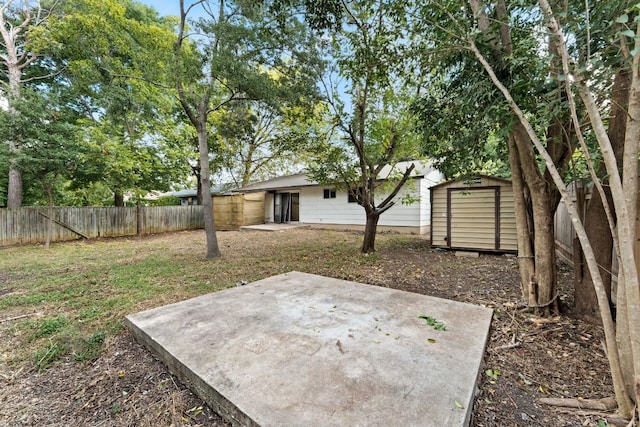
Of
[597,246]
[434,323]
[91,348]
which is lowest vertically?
[91,348]

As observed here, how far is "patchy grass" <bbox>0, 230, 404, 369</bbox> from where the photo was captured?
8.46ft

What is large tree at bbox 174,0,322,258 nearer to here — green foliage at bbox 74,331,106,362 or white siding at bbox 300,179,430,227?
green foliage at bbox 74,331,106,362

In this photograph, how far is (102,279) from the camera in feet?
14.9

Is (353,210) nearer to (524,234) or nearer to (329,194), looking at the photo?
(329,194)

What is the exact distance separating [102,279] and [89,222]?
22.8ft

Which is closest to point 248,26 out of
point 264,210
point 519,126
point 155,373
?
point 519,126

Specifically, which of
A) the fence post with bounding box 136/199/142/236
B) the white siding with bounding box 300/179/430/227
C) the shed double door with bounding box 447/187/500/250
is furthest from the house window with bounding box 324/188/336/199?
the fence post with bounding box 136/199/142/236

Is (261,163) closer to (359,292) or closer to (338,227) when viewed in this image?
(338,227)

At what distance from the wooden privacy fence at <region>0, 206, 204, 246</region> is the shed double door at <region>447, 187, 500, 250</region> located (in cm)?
1199

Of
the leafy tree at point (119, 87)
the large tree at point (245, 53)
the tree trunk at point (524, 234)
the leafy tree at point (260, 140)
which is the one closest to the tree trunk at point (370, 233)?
the leafy tree at point (260, 140)

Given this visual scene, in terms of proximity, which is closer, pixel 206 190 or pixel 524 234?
pixel 524 234

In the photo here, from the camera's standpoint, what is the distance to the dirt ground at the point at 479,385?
5.14 feet

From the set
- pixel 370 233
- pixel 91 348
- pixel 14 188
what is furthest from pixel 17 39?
pixel 370 233

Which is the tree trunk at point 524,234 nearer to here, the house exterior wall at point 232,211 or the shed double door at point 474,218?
the shed double door at point 474,218
